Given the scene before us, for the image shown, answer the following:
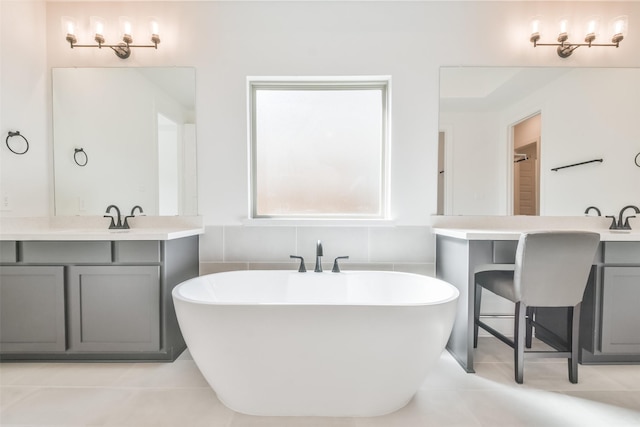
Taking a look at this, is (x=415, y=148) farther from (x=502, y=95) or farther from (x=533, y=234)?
(x=533, y=234)

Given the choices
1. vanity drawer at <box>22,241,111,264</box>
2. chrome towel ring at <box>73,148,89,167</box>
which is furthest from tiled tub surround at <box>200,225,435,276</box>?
chrome towel ring at <box>73,148,89,167</box>

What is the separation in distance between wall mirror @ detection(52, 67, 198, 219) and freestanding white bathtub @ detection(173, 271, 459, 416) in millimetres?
1190

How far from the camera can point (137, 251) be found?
1827 millimetres

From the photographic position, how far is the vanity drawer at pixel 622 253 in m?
1.78

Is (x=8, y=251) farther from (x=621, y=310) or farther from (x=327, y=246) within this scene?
(x=621, y=310)

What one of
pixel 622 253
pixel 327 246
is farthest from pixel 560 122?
pixel 327 246

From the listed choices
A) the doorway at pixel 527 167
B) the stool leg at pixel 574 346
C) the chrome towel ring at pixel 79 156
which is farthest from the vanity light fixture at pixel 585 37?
the chrome towel ring at pixel 79 156

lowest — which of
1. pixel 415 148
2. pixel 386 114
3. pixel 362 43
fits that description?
pixel 415 148

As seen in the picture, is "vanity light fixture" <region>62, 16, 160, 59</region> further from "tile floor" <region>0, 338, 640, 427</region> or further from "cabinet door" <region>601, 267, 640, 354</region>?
"cabinet door" <region>601, 267, 640, 354</region>

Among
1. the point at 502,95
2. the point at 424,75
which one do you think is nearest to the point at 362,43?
the point at 424,75

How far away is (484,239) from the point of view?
5.76 feet

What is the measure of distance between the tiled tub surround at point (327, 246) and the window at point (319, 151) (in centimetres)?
19

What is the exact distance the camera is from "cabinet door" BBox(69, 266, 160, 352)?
182cm

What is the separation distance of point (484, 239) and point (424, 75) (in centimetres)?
129
